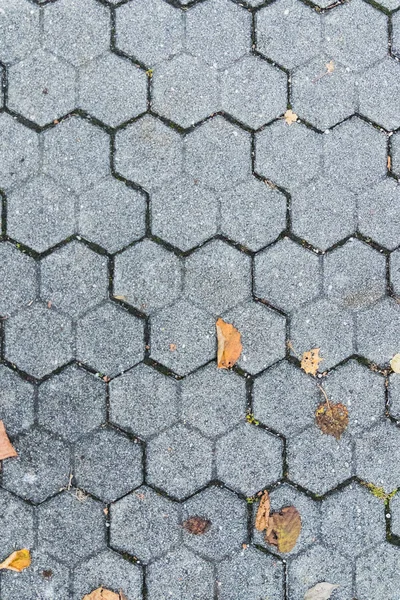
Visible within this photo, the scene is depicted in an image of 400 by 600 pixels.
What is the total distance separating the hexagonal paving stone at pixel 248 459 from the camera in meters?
3.11

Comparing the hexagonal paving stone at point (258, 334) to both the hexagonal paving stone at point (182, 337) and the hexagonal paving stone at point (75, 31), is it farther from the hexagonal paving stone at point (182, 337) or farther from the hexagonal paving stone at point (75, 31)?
the hexagonal paving stone at point (75, 31)

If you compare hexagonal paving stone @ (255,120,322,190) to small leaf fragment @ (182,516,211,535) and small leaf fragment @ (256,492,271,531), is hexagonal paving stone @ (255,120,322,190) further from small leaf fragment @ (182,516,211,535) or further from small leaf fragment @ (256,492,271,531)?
small leaf fragment @ (182,516,211,535)

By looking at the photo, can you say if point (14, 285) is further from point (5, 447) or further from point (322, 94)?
point (322, 94)

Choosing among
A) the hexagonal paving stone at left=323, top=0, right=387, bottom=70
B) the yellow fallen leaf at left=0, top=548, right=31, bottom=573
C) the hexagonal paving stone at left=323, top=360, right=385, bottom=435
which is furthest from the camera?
the hexagonal paving stone at left=323, top=0, right=387, bottom=70

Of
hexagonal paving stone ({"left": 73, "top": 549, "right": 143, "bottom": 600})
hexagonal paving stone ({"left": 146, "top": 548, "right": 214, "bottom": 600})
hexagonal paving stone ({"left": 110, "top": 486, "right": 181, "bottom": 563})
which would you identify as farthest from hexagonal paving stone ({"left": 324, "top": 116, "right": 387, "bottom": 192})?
hexagonal paving stone ({"left": 73, "top": 549, "right": 143, "bottom": 600})

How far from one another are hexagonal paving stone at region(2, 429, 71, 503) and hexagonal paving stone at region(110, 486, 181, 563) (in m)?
0.27

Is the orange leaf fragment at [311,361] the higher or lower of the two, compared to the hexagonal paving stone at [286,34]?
lower

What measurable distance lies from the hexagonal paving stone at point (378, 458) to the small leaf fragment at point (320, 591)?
0.47 m

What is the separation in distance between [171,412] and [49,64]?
1.59 metres

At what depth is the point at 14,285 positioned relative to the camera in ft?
10.2

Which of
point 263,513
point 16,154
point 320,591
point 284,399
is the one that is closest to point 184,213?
point 16,154

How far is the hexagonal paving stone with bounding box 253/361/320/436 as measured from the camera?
3.13 meters

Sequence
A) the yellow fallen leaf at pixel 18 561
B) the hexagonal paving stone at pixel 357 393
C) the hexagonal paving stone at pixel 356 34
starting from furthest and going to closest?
1. the hexagonal paving stone at pixel 356 34
2. the hexagonal paving stone at pixel 357 393
3. the yellow fallen leaf at pixel 18 561

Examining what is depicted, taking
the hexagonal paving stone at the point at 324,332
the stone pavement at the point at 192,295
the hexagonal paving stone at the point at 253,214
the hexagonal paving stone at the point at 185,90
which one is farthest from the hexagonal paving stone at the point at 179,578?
the hexagonal paving stone at the point at 185,90
